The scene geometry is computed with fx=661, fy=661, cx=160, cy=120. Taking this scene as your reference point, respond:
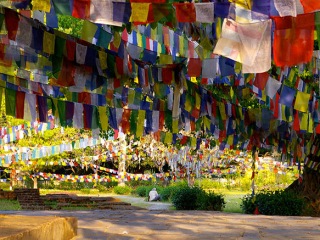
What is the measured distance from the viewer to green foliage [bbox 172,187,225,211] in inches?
719

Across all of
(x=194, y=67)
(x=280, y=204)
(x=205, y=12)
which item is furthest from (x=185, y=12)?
(x=280, y=204)

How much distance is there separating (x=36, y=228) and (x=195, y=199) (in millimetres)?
14337

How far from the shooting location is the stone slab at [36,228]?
183 inches

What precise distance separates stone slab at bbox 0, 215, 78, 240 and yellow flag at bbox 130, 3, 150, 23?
1920mm

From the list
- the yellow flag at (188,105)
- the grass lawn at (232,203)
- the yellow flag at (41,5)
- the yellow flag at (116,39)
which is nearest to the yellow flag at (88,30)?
the yellow flag at (116,39)

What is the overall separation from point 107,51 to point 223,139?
660cm

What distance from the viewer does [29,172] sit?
3581 centimetres

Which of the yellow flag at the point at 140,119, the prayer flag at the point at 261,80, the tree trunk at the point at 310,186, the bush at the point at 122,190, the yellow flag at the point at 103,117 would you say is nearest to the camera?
the prayer flag at the point at 261,80

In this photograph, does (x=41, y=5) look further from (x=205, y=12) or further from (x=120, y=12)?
(x=205, y=12)

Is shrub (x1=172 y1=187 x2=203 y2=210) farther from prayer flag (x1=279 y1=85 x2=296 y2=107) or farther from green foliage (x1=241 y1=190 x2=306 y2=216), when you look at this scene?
prayer flag (x1=279 y1=85 x2=296 y2=107)

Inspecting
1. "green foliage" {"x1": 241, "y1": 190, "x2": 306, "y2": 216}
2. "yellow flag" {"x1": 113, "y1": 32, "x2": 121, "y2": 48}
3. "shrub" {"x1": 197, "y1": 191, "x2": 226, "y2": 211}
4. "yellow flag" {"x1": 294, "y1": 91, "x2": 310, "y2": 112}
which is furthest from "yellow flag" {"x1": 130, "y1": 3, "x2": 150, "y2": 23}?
"shrub" {"x1": 197, "y1": 191, "x2": 226, "y2": 211}

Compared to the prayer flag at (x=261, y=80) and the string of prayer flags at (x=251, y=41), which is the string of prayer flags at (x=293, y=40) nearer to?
the string of prayer flags at (x=251, y=41)

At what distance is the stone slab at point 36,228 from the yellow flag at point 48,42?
255 cm

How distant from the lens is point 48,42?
836cm
